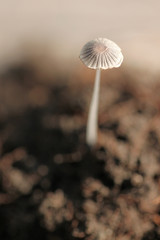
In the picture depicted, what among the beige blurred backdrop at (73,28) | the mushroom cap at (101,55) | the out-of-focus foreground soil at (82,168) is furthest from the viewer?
the beige blurred backdrop at (73,28)

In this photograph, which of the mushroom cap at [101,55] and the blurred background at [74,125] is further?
the blurred background at [74,125]

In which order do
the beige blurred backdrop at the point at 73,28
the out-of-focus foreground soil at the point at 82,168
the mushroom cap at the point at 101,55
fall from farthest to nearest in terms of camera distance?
the beige blurred backdrop at the point at 73,28
the out-of-focus foreground soil at the point at 82,168
the mushroom cap at the point at 101,55

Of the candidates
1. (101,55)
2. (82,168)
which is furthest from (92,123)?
(101,55)

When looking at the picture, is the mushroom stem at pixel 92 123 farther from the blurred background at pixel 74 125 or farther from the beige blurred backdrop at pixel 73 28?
the beige blurred backdrop at pixel 73 28

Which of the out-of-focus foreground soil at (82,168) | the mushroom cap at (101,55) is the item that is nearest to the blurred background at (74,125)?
the out-of-focus foreground soil at (82,168)

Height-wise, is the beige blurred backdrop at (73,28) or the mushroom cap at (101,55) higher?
the beige blurred backdrop at (73,28)

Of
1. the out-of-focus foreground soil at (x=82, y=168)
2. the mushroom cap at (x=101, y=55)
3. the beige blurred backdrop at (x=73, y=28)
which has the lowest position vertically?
the out-of-focus foreground soil at (x=82, y=168)

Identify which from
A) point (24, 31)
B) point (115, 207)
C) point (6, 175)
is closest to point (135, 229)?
point (115, 207)
